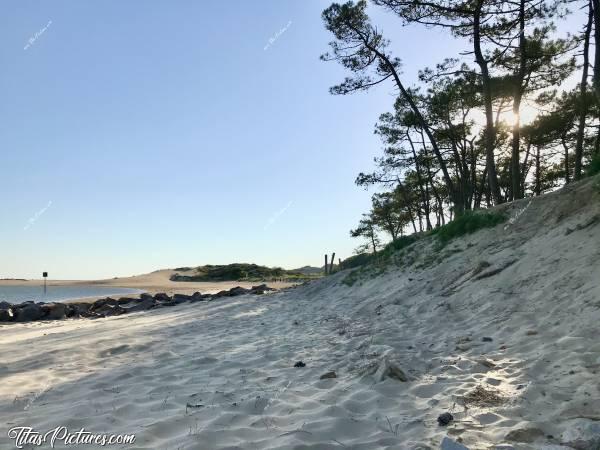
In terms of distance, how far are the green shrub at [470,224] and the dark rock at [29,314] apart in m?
15.7

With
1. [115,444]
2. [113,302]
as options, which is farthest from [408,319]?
[113,302]

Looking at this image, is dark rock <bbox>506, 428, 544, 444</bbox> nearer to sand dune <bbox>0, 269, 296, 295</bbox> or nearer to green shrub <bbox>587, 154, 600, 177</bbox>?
green shrub <bbox>587, 154, 600, 177</bbox>

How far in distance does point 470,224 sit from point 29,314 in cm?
1676

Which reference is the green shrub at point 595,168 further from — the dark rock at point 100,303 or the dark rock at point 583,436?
the dark rock at point 100,303

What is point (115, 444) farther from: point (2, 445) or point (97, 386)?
point (97, 386)

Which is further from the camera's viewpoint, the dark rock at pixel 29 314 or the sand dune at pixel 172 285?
the sand dune at pixel 172 285

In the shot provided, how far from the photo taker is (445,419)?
11.3 ft

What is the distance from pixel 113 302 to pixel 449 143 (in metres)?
22.1

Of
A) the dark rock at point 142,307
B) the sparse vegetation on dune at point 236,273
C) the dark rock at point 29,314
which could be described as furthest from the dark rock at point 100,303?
the sparse vegetation on dune at point 236,273

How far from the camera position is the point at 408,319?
8242mm

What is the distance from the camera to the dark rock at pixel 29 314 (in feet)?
57.4

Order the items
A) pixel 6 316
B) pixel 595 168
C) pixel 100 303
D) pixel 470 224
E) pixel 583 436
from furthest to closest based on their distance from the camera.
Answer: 1. pixel 100 303
2. pixel 6 316
3. pixel 470 224
4. pixel 595 168
5. pixel 583 436

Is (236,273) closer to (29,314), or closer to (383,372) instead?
(29,314)

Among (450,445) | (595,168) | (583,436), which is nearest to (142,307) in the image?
(595,168)
